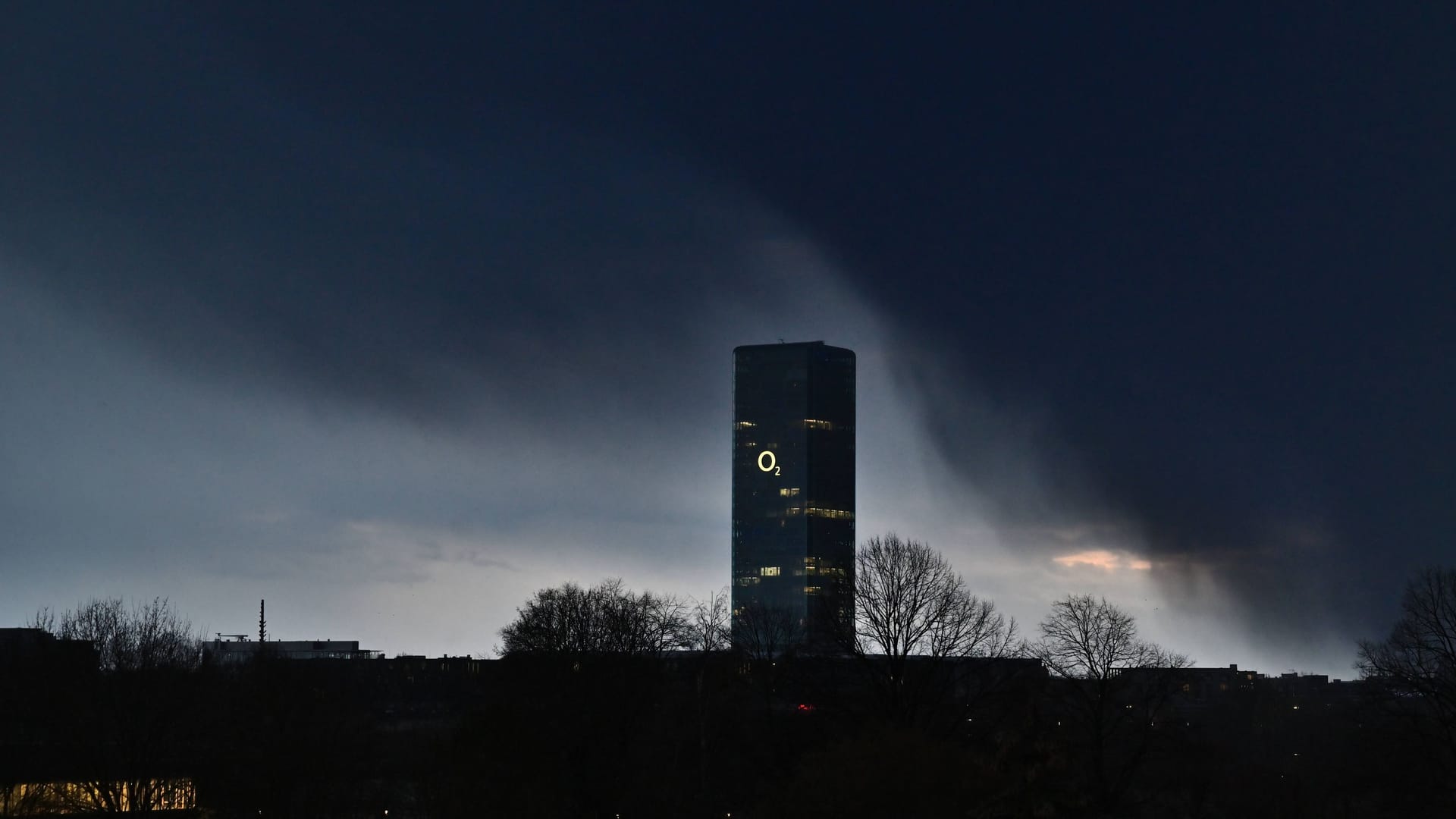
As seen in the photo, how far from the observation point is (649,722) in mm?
89625

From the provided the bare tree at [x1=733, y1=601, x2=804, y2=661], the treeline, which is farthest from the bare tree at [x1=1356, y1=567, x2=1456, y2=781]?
the bare tree at [x1=733, y1=601, x2=804, y2=661]

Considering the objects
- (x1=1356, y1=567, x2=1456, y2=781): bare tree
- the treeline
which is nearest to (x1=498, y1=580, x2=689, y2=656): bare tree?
the treeline

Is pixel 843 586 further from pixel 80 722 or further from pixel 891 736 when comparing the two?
pixel 80 722

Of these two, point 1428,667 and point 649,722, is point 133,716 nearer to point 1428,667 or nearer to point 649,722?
point 649,722

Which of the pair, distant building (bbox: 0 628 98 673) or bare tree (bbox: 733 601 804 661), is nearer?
distant building (bbox: 0 628 98 673)

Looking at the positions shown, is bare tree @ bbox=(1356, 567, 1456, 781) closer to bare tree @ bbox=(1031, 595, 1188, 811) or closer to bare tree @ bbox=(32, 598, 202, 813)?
bare tree @ bbox=(1031, 595, 1188, 811)

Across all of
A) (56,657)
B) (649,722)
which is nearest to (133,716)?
(56,657)

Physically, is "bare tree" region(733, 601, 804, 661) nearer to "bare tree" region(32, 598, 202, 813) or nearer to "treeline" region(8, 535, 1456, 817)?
"treeline" region(8, 535, 1456, 817)

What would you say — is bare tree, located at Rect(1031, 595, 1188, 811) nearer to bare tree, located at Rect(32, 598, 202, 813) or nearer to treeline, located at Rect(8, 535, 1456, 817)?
treeline, located at Rect(8, 535, 1456, 817)

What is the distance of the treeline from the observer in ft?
235

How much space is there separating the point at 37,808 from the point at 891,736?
5131cm

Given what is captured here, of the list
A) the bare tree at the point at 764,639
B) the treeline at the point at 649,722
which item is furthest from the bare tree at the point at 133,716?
the bare tree at the point at 764,639

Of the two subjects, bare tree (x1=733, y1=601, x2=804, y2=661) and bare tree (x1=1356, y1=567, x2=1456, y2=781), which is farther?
bare tree (x1=733, y1=601, x2=804, y2=661)

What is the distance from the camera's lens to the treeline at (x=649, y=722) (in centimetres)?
7169
